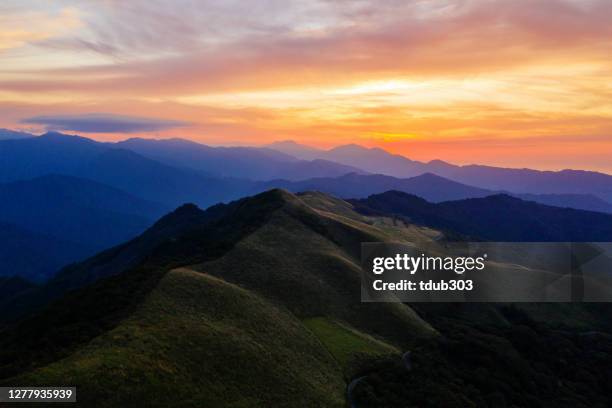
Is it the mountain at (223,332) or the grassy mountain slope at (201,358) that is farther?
the mountain at (223,332)

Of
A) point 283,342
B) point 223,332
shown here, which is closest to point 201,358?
point 223,332

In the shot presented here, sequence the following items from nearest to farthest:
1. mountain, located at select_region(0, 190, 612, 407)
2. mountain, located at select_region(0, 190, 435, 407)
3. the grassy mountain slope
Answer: the grassy mountain slope
mountain, located at select_region(0, 190, 435, 407)
mountain, located at select_region(0, 190, 612, 407)

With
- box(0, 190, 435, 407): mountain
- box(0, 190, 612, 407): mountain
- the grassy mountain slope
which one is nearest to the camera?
the grassy mountain slope

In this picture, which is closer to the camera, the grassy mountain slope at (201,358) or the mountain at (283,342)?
the grassy mountain slope at (201,358)

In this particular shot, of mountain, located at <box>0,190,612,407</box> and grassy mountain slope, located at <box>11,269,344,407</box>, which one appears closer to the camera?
grassy mountain slope, located at <box>11,269,344,407</box>

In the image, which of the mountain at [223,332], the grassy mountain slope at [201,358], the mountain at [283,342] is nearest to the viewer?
the grassy mountain slope at [201,358]

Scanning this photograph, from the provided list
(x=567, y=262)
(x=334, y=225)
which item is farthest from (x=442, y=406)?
(x=567, y=262)

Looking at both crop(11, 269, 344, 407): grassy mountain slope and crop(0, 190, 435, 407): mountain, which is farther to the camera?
crop(0, 190, 435, 407): mountain

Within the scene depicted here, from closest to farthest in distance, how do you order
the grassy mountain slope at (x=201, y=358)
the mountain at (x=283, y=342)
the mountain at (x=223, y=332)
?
the grassy mountain slope at (x=201, y=358), the mountain at (x=223, y=332), the mountain at (x=283, y=342)
